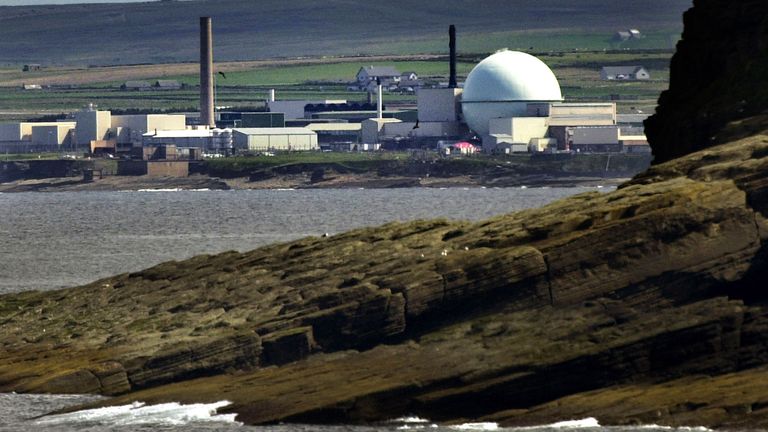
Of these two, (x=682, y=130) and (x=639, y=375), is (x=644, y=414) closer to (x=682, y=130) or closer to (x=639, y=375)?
(x=639, y=375)

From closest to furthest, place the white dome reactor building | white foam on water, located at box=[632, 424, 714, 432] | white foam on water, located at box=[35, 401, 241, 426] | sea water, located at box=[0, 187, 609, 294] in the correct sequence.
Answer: white foam on water, located at box=[632, 424, 714, 432] < white foam on water, located at box=[35, 401, 241, 426] < sea water, located at box=[0, 187, 609, 294] < the white dome reactor building

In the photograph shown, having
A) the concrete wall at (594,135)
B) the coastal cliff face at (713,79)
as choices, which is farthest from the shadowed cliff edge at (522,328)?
the concrete wall at (594,135)

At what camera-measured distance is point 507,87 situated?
180m

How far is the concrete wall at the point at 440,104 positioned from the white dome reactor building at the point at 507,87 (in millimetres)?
7171

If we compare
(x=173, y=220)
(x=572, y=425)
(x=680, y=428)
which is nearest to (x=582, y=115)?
(x=173, y=220)

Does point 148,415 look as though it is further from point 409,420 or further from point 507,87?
point 507,87

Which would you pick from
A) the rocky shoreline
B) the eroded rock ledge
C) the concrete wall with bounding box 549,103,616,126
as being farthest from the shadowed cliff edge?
the concrete wall with bounding box 549,103,616,126

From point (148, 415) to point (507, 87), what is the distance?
14781 cm

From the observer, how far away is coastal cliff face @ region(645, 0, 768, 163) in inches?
1550

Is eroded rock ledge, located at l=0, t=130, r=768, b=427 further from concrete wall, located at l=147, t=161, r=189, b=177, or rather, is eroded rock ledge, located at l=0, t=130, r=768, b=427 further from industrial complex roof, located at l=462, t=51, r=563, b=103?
concrete wall, located at l=147, t=161, r=189, b=177

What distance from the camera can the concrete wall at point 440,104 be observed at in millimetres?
194875

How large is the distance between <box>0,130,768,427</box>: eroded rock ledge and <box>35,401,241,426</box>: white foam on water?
34 centimetres

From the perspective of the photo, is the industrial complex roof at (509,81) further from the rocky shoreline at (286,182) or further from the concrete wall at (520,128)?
the rocky shoreline at (286,182)

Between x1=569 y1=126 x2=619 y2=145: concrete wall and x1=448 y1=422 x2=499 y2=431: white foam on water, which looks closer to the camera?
x1=448 y1=422 x2=499 y2=431: white foam on water
